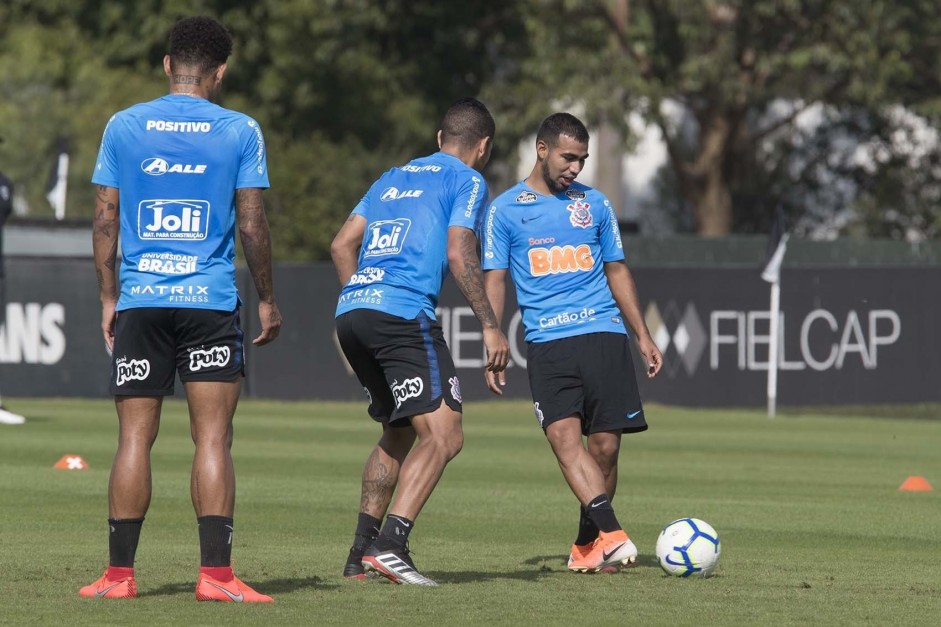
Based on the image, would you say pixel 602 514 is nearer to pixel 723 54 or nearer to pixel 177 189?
pixel 177 189

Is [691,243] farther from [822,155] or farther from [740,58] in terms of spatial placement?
[822,155]

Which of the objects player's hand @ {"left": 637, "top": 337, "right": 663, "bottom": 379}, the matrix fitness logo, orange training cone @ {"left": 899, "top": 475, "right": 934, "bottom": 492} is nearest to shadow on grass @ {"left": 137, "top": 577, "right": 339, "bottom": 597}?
player's hand @ {"left": 637, "top": 337, "right": 663, "bottom": 379}

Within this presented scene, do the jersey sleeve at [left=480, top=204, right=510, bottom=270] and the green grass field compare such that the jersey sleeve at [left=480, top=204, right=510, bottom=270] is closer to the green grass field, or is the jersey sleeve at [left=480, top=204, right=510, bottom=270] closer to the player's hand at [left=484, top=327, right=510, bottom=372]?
the player's hand at [left=484, top=327, right=510, bottom=372]

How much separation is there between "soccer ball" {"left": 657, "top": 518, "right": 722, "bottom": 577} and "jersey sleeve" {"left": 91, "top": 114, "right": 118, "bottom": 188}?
298 cm

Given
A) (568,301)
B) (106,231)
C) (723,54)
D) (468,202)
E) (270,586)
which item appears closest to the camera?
(106,231)

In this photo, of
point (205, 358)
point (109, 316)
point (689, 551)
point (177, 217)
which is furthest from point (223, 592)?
point (689, 551)

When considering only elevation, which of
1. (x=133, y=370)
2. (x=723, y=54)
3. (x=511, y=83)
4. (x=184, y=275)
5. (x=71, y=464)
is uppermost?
(x=511, y=83)

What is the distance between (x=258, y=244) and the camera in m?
7.03

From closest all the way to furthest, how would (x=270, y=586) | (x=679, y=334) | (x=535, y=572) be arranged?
(x=270, y=586), (x=535, y=572), (x=679, y=334)

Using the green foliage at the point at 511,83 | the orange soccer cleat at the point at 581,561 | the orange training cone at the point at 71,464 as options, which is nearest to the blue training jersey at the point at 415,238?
the orange soccer cleat at the point at 581,561

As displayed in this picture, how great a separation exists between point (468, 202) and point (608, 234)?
3.68ft

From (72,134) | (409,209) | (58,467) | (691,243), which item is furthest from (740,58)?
(409,209)

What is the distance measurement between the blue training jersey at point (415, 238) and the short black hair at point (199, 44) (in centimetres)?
115

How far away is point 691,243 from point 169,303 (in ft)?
64.5
